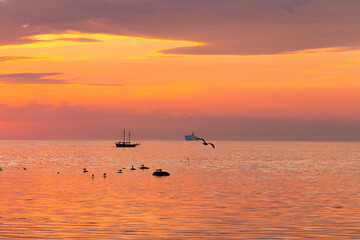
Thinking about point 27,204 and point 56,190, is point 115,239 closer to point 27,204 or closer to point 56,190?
point 27,204

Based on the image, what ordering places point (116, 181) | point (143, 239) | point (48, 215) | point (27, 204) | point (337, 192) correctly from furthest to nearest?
point (116, 181) → point (337, 192) → point (27, 204) → point (48, 215) → point (143, 239)

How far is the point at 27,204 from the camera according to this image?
70.8 meters

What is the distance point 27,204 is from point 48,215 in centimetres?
1196

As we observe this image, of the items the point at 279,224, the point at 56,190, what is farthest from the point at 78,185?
the point at 279,224

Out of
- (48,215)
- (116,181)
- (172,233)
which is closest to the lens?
(172,233)

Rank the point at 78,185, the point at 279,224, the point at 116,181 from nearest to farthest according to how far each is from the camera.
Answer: the point at 279,224, the point at 78,185, the point at 116,181

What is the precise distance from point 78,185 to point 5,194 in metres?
20.0

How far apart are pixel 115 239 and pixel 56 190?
154 ft

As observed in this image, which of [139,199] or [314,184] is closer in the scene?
[139,199]

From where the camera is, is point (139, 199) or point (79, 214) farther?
point (139, 199)

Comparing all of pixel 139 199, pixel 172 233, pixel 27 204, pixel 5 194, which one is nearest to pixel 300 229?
pixel 172 233

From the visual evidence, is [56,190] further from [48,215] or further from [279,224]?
[279,224]

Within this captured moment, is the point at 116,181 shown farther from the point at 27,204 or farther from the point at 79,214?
the point at 79,214

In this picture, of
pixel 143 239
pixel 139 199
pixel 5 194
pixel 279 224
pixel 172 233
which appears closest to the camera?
pixel 143 239
